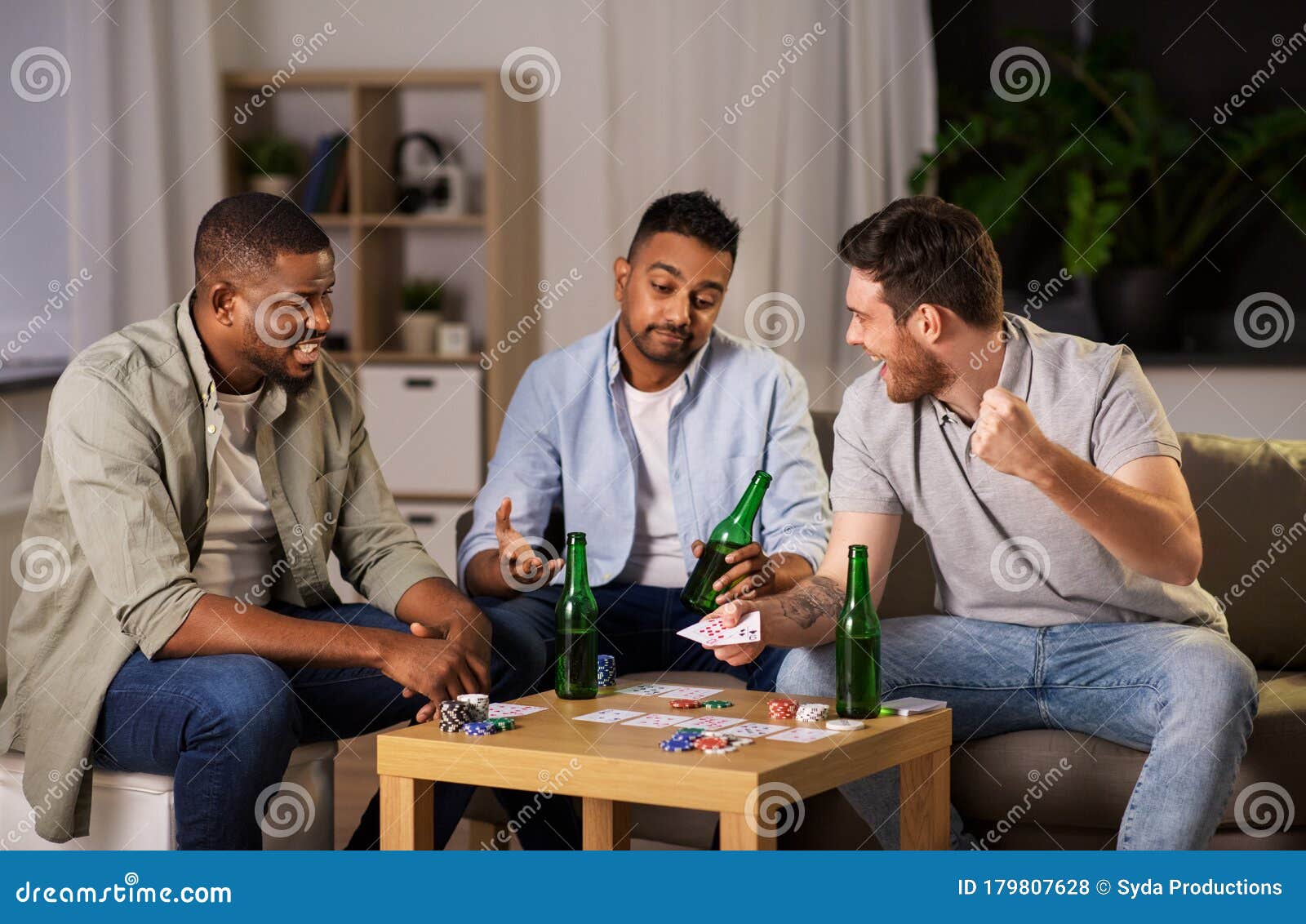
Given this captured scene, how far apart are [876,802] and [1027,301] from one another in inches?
97.9

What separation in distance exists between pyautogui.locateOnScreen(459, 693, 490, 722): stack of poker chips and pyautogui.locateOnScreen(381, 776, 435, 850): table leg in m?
0.10

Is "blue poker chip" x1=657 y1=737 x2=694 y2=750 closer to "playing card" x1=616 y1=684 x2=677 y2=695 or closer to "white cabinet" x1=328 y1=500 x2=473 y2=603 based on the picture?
"playing card" x1=616 y1=684 x2=677 y2=695

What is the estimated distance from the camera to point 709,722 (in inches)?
70.4

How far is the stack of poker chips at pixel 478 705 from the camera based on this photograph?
1786 millimetres

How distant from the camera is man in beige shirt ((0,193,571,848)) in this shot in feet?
6.36

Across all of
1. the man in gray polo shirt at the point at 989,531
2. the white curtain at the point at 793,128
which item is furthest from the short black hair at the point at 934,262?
the white curtain at the point at 793,128

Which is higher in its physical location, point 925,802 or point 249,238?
point 249,238

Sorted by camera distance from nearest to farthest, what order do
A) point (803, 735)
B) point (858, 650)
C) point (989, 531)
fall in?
point (803, 735) < point (858, 650) < point (989, 531)

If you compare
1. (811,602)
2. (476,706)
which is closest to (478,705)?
(476,706)

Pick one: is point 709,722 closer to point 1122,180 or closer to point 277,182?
point 1122,180

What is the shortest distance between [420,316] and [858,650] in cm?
279

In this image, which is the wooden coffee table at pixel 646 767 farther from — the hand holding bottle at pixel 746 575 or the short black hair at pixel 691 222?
the short black hair at pixel 691 222
